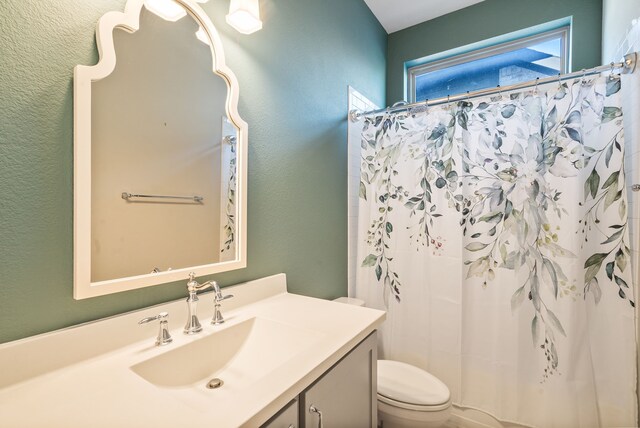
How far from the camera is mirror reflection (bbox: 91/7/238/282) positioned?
84 centimetres

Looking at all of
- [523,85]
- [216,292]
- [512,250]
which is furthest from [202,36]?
[512,250]

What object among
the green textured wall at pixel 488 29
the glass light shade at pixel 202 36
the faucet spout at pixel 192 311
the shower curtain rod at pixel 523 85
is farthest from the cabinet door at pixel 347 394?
the green textured wall at pixel 488 29

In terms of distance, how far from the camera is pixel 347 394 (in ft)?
3.01

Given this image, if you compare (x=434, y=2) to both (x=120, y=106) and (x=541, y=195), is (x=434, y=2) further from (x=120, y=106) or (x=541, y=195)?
(x=120, y=106)

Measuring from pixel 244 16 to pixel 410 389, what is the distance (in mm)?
1773

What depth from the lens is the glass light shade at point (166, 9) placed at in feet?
3.05

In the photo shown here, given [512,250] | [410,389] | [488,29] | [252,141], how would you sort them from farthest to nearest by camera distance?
1. [488,29]
2. [512,250]
3. [410,389]
4. [252,141]

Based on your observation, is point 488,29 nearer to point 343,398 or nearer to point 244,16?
point 244,16

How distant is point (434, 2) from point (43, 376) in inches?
111

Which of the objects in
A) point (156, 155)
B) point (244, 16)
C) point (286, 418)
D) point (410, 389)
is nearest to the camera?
point (286, 418)

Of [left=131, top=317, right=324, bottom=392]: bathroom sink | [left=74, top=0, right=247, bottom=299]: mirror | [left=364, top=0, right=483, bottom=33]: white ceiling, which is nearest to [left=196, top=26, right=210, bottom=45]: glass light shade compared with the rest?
[left=74, top=0, right=247, bottom=299]: mirror

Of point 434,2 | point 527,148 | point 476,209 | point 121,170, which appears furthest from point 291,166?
point 434,2

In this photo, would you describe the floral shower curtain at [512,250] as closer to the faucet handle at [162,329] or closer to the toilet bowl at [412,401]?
the toilet bowl at [412,401]

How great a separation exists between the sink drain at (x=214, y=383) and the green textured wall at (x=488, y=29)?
2406 millimetres
